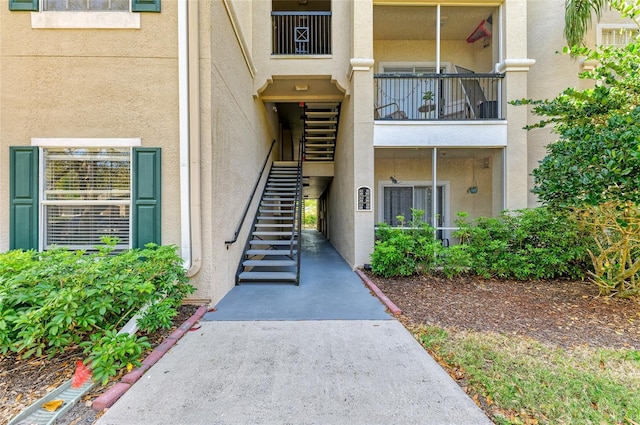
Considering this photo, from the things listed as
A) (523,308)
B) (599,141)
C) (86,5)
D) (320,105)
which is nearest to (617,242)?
(599,141)

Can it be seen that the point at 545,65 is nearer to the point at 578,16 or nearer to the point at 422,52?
the point at 578,16

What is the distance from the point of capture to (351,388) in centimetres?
229

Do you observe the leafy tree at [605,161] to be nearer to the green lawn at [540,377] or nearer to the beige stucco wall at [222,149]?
the green lawn at [540,377]

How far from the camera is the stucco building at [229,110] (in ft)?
12.1

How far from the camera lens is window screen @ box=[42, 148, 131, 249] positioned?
3.73 metres

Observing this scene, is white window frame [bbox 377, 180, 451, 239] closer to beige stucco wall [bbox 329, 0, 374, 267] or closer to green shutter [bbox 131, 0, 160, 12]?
beige stucco wall [bbox 329, 0, 374, 267]

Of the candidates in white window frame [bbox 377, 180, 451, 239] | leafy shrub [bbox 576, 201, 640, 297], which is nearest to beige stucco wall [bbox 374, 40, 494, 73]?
white window frame [bbox 377, 180, 451, 239]

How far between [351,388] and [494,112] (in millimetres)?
7168

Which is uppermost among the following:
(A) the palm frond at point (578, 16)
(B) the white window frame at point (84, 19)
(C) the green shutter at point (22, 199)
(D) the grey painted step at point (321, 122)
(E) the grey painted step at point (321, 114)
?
(A) the palm frond at point (578, 16)

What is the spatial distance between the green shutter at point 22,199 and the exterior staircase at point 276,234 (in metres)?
3.00

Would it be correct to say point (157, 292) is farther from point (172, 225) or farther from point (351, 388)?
point (351, 388)

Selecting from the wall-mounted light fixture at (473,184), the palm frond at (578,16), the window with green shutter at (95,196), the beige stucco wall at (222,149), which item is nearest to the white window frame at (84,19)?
the beige stucco wall at (222,149)

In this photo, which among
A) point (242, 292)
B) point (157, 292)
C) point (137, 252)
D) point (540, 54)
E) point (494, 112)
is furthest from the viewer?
point (540, 54)

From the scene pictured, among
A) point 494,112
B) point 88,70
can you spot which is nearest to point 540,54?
point 494,112
